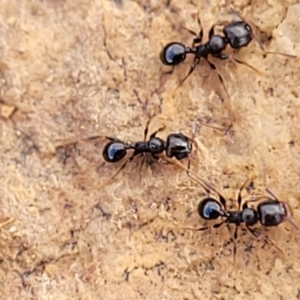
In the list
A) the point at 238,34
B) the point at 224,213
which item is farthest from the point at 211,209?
the point at 238,34

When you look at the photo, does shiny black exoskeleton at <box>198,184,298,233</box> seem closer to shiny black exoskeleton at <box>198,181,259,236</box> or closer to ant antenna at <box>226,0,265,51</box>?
shiny black exoskeleton at <box>198,181,259,236</box>

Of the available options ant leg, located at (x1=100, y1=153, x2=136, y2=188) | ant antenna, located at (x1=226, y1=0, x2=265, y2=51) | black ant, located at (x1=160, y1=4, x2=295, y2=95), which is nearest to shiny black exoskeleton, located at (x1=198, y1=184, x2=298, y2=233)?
ant leg, located at (x1=100, y1=153, x2=136, y2=188)

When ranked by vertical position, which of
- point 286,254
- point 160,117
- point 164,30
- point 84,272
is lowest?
point 84,272

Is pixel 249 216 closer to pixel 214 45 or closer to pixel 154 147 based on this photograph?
pixel 154 147

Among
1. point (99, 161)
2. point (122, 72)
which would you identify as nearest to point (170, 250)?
point (99, 161)

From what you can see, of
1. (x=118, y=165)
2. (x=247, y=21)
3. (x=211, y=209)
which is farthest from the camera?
(x=247, y=21)

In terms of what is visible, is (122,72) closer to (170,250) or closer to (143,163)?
(143,163)

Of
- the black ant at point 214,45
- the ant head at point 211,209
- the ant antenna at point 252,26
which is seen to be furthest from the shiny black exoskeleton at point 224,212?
the ant antenna at point 252,26

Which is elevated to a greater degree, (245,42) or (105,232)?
(245,42)
